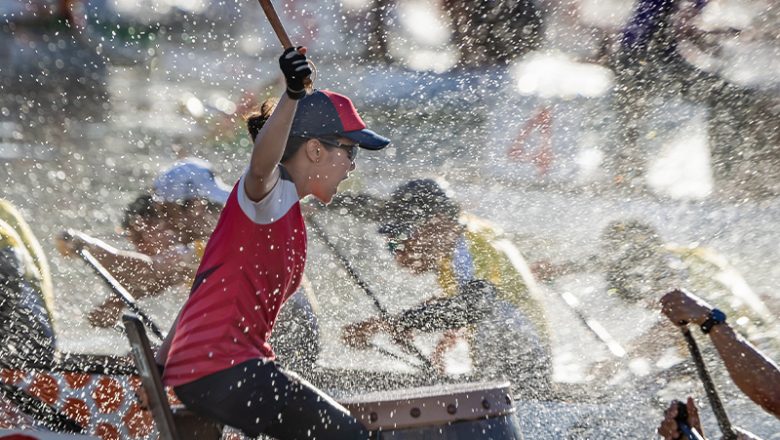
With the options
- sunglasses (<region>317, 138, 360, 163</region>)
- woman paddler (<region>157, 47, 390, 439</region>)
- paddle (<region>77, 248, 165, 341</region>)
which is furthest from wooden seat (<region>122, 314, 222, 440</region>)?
paddle (<region>77, 248, 165, 341</region>)

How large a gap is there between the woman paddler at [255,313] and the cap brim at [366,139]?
26 centimetres

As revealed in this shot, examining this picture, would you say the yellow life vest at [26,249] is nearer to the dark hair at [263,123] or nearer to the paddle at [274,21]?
the dark hair at [263,123]

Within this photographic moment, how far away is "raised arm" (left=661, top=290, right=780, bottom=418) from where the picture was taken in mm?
2078

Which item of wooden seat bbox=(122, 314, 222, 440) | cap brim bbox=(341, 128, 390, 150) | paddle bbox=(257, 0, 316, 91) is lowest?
wooden seat bbox=(122, 314, 222, 440)

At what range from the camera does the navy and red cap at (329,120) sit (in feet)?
6.25

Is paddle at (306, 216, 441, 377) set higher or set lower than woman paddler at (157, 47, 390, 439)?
higher

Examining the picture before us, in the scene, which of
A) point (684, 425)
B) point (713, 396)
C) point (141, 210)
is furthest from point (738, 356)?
point (141, 210)

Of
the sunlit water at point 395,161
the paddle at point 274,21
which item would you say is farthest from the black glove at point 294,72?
the sunlit water at point 395,161

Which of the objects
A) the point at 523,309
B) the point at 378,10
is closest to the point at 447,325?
the point at 523,309

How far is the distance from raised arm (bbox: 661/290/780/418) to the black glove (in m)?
1.45

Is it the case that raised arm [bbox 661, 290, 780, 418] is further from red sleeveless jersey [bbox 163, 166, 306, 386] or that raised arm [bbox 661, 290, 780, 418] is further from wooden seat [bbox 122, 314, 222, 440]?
wooden seat [bbox 122, 314, 222, 440]

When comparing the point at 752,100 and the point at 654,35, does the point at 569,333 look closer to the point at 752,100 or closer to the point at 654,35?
the point at 654,35

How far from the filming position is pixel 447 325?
3.85m

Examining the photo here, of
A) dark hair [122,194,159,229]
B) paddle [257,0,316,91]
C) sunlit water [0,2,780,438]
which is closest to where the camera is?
paddle [257,0,316,91]
